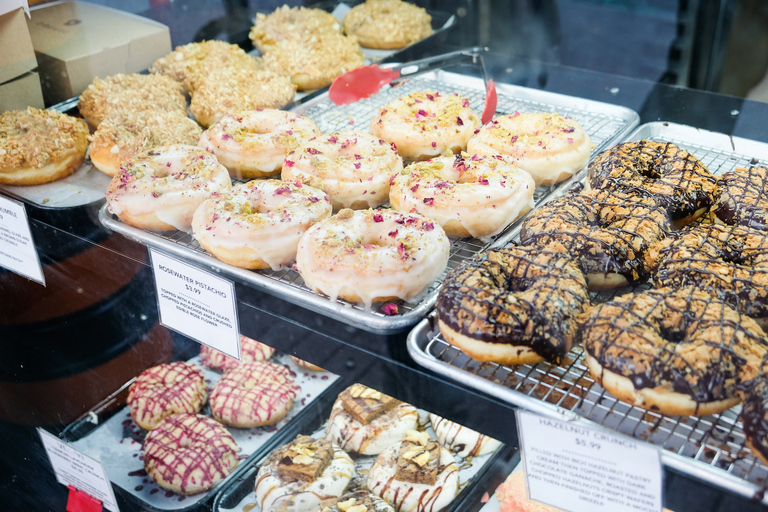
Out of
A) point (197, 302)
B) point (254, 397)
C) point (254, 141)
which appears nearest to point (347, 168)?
point (254, 141)

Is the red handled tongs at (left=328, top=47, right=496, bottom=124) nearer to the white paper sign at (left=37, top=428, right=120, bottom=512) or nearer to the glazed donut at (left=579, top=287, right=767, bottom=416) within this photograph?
the glazed donut at (left=579, top=287, right=767, bottom=416)

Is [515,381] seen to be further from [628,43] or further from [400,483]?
[628,43]

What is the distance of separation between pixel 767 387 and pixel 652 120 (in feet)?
4.39

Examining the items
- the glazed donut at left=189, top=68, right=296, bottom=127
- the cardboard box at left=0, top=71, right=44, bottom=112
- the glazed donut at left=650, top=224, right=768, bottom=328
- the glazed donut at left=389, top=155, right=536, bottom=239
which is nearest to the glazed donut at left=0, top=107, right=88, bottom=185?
the cardboard box at left=0, top=71, right=44, bottom=112

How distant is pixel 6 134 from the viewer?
1981mm

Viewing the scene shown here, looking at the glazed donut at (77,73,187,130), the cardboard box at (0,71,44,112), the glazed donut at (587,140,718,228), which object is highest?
the cardboard box at (0,71,44,112)

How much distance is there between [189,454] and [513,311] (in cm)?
139

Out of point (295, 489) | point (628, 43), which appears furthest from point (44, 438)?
point (628, 43)

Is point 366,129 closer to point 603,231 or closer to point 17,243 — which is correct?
point 603,231

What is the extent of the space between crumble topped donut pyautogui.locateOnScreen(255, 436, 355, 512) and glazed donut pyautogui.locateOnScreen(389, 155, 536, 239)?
853 mm

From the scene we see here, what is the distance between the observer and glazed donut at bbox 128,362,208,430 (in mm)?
2346

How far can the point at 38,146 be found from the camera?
1.96 m

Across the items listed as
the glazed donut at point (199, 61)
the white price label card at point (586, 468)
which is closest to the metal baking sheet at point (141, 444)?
the glazed donut at point (199, 61)

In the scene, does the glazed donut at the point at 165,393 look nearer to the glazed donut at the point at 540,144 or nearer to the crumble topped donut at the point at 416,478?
the crumble topped donut at the point at 416,478
